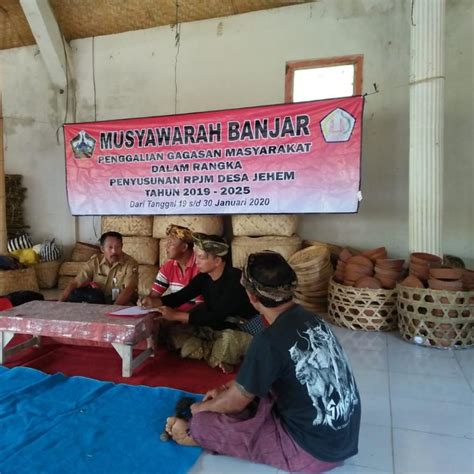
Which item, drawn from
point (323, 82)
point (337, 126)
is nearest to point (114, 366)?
point (337, 126)

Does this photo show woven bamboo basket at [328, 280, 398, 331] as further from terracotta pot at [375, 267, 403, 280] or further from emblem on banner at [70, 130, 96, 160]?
emblem on banner at [70, 130, 96, 160]

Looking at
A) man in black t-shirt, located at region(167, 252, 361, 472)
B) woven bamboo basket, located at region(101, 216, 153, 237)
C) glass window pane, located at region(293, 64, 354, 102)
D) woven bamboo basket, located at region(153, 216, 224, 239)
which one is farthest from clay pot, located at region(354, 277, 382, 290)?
woven bamboo basket, located at region(101, 216, 153, 237)

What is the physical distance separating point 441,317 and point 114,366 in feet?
7.74

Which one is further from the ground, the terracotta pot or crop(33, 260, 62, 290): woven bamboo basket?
the terracotta pot

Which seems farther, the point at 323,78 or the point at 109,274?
the point at 323,78

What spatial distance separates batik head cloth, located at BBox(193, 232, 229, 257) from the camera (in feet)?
8.33

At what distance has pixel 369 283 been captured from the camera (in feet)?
11.6

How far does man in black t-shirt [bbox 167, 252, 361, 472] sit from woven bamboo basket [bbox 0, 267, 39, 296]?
12.8ft

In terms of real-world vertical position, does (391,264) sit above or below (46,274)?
above

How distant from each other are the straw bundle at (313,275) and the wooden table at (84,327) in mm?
1859

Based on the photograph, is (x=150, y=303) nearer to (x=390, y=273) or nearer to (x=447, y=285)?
(x=390, y=273)

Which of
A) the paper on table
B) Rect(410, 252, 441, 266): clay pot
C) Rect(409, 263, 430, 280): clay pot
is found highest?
Rect(410, 252, 441, 266): clay pot

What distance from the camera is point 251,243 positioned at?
4441 millimetres

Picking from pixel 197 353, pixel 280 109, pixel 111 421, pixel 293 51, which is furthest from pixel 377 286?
pixel 293 51
